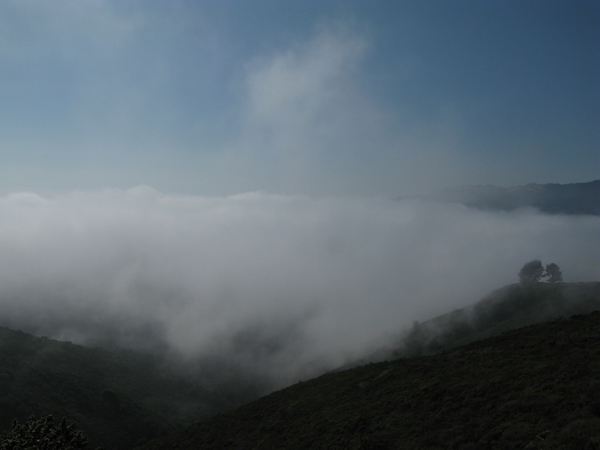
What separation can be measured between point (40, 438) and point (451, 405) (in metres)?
35.3

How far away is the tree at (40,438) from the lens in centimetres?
2486

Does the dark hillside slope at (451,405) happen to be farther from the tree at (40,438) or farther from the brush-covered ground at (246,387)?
the tree at (40,438)

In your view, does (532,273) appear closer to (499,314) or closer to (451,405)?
(499,314)

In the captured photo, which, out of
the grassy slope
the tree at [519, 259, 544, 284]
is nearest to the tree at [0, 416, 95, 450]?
the grassy slope

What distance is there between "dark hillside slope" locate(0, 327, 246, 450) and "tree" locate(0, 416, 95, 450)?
3821 cm

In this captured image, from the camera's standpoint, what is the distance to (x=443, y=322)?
97750 mm

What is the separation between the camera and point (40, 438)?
2628 centimetres

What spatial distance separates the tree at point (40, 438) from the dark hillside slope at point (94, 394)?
38211 mm

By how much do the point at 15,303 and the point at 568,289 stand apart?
277m

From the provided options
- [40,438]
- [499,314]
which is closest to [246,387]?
[499,314]

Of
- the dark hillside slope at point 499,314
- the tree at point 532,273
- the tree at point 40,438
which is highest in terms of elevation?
the tree at point 40,438

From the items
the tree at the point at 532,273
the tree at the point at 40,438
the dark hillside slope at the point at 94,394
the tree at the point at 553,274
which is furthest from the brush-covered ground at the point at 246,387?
the tree at the point at 553,274

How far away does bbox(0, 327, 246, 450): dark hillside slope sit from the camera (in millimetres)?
61250

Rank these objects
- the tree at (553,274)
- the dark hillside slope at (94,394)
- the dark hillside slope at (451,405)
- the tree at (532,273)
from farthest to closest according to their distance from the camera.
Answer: the tree at (532,273)
the tree at (553,274)
the dark hillside slope at (94,394)
the dark hillside slope at (451,405)
